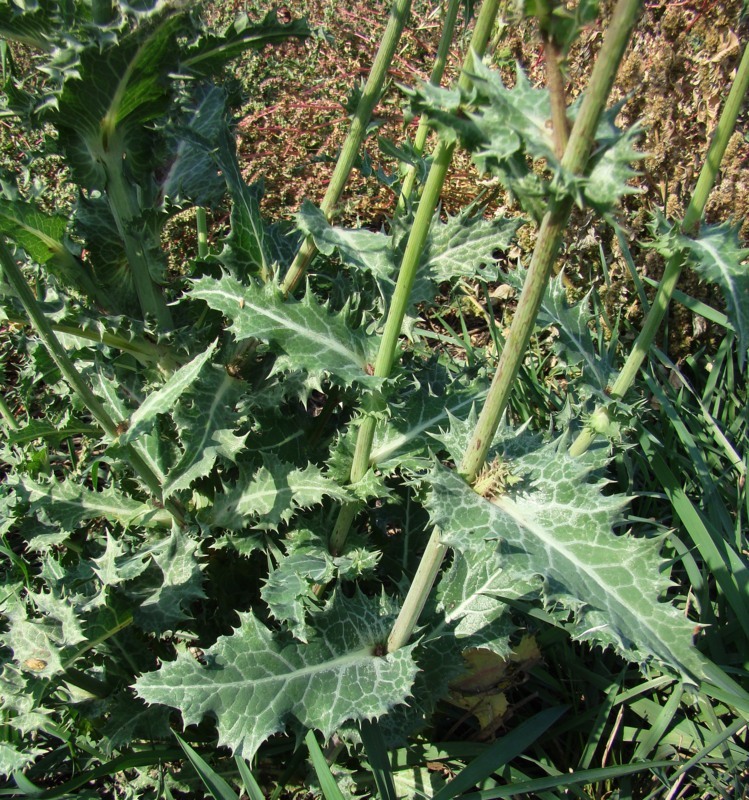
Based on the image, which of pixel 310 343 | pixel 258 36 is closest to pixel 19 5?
pixel 258 36

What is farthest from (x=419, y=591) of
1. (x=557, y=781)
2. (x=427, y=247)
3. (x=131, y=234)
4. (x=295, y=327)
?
(x=131, y=234)

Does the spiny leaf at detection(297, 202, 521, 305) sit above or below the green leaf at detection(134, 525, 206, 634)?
above

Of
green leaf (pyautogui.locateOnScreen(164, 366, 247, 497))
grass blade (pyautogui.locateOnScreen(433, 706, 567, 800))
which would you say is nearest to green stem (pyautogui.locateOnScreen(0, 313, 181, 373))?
green leaf (pyautogui.locateOnScreen(164, 366, 247, 497))

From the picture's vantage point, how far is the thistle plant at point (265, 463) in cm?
145

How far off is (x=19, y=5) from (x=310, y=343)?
3.62ft

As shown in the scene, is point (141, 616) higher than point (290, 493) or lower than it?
lower

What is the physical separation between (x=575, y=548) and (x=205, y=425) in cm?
107

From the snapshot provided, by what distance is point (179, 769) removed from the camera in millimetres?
2092

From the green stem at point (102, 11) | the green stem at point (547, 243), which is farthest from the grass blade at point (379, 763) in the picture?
the green stem at point (102, 11)

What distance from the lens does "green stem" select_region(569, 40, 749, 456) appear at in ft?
4.70

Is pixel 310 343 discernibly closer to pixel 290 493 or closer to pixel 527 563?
pixel 290 493

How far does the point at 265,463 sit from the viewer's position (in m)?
1.99

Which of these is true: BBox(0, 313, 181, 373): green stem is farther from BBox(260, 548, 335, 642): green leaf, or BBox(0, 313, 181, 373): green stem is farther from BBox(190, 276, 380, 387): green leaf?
BBox(260, 548, 335, 642): green leaf

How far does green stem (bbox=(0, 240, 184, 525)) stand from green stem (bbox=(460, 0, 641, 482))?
0.93 metres
